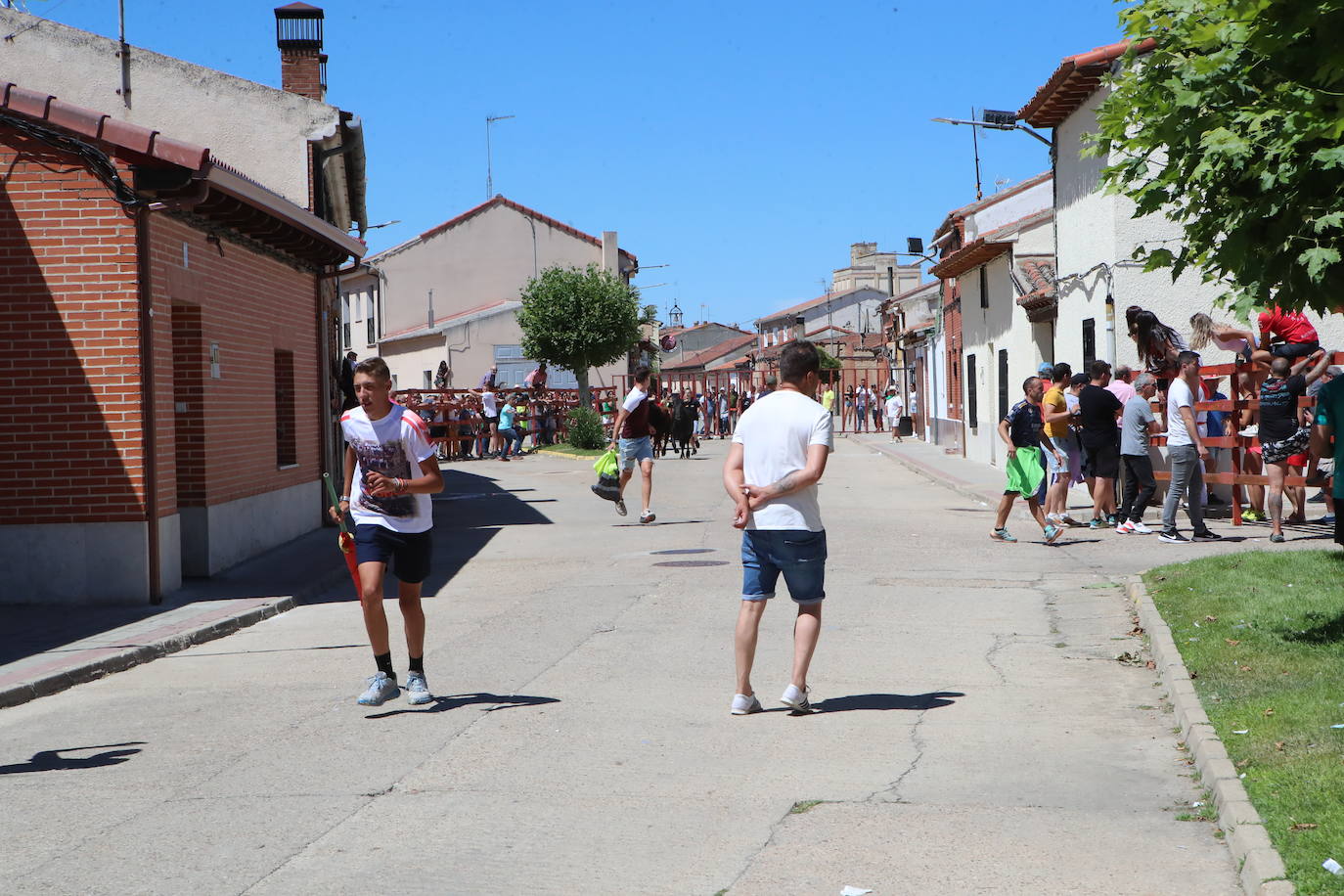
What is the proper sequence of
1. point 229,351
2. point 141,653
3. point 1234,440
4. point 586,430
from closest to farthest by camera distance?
point 141,653, point 229,351, point 1234,440, point 586,430

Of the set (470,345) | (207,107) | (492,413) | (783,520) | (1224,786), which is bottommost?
(1224,786)

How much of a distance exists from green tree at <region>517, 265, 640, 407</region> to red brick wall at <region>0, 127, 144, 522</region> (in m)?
34.6

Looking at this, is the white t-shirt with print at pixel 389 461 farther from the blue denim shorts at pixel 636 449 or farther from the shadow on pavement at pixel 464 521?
the blue denim shorts at pixel 636 449

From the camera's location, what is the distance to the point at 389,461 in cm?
726

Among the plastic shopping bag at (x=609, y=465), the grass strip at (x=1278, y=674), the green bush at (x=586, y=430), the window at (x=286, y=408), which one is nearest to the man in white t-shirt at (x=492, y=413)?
the green bush at (x=586, y=430)

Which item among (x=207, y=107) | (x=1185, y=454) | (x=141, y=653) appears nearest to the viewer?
(x=141, y=653)

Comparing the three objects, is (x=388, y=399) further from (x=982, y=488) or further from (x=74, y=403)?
(x=982, y=488)

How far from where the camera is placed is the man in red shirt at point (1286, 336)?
13.5 m

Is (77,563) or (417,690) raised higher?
(77,563)

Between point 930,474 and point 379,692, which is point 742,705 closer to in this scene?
point 379,692

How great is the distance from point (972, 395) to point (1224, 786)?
28370 millimetres

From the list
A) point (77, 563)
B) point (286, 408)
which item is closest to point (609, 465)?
point (286, 408)

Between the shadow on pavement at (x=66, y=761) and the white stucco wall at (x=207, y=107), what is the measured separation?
1634 centimetres

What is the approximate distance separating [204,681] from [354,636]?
1708 mm
